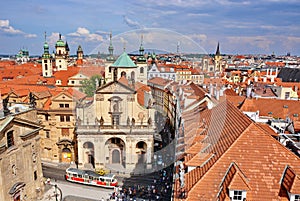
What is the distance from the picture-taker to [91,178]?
94.9 feet

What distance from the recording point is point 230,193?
11398mm

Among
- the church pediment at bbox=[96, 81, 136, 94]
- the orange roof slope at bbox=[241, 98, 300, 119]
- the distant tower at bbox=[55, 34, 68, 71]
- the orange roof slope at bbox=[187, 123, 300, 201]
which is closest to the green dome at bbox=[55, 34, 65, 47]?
the distant tower at bbox=[55, 34, 68, 71]

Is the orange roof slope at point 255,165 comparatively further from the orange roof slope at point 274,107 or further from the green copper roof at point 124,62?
the green copper roof at point 124,62

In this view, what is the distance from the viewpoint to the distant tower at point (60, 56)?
79.9 metres

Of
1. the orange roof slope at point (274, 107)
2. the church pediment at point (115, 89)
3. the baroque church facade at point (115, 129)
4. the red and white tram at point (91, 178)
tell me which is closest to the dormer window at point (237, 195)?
the red and white tram at point (91, 178)

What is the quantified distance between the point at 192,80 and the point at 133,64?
13532 millimetres

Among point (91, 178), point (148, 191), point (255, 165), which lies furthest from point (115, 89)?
point (255, 165)

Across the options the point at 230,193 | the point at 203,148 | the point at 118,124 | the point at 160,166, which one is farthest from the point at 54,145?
the point at 230,193

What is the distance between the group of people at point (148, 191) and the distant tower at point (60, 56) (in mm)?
59680

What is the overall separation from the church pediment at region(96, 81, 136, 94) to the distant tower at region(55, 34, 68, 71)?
52999 millimetres

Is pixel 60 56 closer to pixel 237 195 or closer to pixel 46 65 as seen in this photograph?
pixel 46 65

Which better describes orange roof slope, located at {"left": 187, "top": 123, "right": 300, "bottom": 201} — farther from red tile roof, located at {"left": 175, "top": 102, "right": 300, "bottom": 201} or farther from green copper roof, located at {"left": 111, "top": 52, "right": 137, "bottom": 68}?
green copper roof, located at {"left": 111, "top": 52, "right": 137, "bottom": 68}

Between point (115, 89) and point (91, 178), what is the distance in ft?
34.7

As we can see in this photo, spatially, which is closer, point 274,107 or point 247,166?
point 247,166
